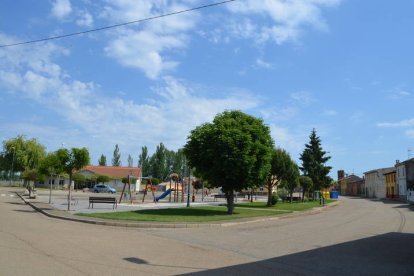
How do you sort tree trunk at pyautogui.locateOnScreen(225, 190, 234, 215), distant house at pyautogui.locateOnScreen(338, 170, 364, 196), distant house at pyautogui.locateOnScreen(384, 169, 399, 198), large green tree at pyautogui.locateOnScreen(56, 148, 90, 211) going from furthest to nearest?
1. distant house at pyautogui.locateOnScreen(338, 170, 364, 196)
2. distant house at pyautogui.locateOnScreen(384, 169, 399, 198)
3. large green tree at pyautogui.locateOnScreen(56, 148, 90, 211)
4. tree trunk at pyautogui.locateOnScreen(225, 190, 234, 215)

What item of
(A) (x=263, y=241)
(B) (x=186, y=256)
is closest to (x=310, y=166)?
(A) (x=263, y=241)

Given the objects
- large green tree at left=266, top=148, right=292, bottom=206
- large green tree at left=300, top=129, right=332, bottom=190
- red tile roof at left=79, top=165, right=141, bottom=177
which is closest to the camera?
large green tree at left=266, top=148, right=292, bottom=206

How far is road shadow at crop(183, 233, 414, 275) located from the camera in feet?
31.2

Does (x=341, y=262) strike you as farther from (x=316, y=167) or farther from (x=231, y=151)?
(x=316, y=167)

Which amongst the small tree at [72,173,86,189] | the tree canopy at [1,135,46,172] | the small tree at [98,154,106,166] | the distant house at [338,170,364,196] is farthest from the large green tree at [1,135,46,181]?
the distant house at [338,170,364,196]

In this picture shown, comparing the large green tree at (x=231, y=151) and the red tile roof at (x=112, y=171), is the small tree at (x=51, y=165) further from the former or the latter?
the red tile roof at (x=112, y=171)

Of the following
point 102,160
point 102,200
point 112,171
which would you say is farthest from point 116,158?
point 102,200

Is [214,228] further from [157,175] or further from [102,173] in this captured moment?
[157,175]

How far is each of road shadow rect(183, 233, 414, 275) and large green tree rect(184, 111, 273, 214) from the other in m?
12.5

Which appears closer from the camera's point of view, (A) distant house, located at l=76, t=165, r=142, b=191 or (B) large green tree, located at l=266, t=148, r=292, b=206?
(B) large green tree, located at l=266, t=148, r=292, b=206

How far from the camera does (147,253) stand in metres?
11.5

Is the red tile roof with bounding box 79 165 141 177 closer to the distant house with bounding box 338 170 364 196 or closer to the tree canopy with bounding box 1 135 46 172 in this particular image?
the tree canopy with bounding box 1 135 46 172

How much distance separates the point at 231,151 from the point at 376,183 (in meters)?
82.0

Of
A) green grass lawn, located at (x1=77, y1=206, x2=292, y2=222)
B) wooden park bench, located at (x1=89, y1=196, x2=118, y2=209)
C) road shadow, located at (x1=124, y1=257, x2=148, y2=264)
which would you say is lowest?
road shadow, located at (x1=124, y1=257, x2=148, y2=264)
